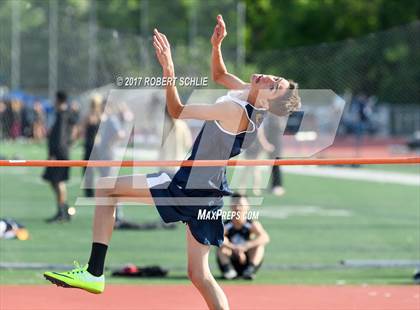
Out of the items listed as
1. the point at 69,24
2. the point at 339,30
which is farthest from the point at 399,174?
the point at 339,30

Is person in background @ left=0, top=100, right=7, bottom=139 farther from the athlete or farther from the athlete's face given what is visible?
the athlete's face

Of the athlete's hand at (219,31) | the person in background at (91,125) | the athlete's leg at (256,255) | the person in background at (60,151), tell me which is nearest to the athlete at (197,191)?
the athlete's hand at (219,31)

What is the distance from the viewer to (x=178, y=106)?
7.27 meters

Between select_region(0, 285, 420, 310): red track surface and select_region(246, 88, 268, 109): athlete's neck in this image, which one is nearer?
select_region(246, 88, 268, 109): athlete's neck

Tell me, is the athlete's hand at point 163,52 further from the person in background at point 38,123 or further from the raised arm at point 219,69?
the person in background at point 38,123

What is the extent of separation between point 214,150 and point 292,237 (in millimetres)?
6991

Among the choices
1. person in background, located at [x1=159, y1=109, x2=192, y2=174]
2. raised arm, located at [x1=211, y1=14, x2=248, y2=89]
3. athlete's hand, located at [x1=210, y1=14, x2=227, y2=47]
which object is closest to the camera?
athlete's hand, located at [x1=210, y1=14, x2=227, y2=47]

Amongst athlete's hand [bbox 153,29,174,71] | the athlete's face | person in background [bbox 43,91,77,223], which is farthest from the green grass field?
athlete's hand [bbox 153,29,174,71]

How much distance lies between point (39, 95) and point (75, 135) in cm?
1475

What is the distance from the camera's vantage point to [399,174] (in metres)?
26.4

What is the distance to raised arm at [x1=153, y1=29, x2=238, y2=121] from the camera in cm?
723

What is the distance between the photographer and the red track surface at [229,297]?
31.6 ft

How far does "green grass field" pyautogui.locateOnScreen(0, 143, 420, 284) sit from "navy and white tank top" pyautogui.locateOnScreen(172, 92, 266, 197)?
3.55 meters

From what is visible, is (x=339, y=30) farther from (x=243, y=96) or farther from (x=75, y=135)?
(x=243, y=96)
